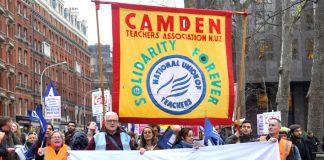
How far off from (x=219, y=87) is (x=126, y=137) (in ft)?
4.78

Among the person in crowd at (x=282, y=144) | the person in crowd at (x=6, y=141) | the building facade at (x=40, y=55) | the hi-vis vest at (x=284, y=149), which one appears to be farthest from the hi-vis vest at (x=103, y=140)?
the building facade at (x=40, y=55)

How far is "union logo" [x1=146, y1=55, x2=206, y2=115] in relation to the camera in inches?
307

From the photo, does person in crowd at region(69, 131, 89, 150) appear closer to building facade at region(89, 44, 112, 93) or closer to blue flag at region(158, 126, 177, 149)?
blue flag at region(158, 126, 177, 149)

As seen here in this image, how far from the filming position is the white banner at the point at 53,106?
1847 centimetres


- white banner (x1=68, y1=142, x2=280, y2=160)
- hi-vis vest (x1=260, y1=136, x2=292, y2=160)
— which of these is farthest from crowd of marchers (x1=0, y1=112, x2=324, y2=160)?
white banner (x1=68, y1=142, x2=280, y2=160)

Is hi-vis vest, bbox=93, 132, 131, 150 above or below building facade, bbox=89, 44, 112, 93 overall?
below

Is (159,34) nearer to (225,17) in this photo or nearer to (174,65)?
(174,65)

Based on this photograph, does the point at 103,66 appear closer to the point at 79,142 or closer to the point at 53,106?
the point at 53,106

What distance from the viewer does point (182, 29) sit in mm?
8055

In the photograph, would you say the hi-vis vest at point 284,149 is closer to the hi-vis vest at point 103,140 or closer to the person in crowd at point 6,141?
the hi-vis vest at point 103,140

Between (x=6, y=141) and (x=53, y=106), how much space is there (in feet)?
30.8

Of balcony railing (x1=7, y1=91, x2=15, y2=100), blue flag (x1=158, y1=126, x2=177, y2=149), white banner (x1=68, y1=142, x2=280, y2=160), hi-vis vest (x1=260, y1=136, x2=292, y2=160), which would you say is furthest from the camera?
balcony railing (x1=7, y1=91, x2=15, y2=100)

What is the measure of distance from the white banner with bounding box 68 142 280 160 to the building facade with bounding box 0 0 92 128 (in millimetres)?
50812

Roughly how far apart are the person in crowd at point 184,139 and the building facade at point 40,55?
50.3 m
